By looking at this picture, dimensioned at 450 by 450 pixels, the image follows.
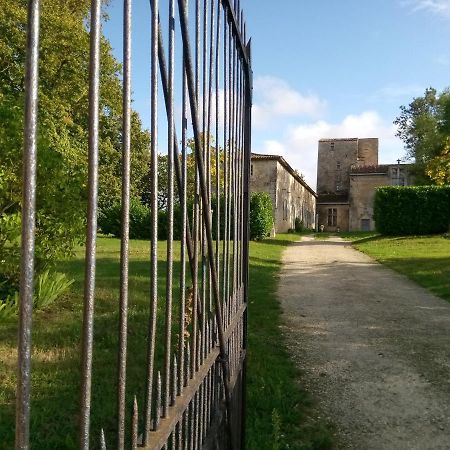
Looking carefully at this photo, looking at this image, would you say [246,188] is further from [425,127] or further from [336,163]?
[336,163]

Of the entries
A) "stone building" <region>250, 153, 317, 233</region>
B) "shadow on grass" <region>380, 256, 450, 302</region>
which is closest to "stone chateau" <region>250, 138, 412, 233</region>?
"stone building" <region>250, 153, 317, 233</region>

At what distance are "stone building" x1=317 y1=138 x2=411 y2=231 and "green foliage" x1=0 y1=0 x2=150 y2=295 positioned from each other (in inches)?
1315

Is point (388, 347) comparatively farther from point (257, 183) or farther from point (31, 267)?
point (257, 183)

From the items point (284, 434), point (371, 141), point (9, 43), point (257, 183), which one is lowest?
point (284, 434)

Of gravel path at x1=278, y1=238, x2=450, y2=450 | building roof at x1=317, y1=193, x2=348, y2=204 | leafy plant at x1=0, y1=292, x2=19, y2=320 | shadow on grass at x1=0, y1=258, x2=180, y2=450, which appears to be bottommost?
gravel path at x1=278, y1=238, x2=450, y2=450

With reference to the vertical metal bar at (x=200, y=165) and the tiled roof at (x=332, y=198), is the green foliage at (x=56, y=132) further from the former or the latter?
the tiled roof at (x=332, y=198)

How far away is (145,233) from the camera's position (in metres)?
26.1

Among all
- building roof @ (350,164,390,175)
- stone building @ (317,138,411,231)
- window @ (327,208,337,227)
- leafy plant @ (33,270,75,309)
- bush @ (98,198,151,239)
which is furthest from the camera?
window @ (327,208,337,227)

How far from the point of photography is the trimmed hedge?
90.8 ft

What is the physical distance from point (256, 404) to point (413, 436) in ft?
4.02

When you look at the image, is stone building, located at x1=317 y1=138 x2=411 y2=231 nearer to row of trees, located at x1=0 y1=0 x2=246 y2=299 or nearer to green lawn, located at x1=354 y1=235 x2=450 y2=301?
green lawn, located at x1=354 y1=235 x2=450 y2=301

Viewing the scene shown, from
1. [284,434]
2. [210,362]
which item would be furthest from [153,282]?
[284,434]

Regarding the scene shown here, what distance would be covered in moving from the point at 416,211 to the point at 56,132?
20.9 m

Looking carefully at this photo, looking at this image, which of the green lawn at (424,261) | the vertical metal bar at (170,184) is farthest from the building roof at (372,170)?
the vertical metal bar at (170,184)
